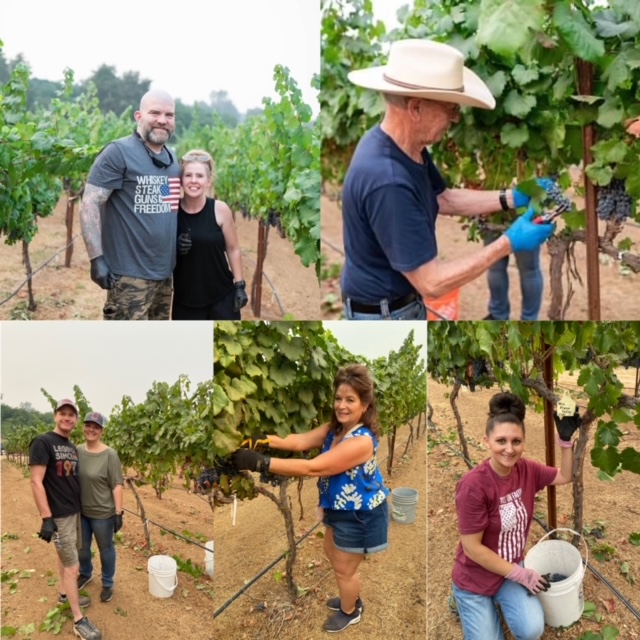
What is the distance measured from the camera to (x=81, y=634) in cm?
280

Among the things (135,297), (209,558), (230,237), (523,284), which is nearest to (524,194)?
(523,284)

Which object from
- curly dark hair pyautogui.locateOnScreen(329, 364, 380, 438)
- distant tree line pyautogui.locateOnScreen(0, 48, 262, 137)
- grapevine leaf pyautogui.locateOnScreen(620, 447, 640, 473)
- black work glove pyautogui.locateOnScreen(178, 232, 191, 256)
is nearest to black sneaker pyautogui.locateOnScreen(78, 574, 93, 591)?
curly dark hair pyautogui.locateOnScreen(329, 364, 380, 438)

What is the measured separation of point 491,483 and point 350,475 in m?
0.51

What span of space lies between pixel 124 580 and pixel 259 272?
86.3 inches

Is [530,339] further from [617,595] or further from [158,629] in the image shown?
[158,629]

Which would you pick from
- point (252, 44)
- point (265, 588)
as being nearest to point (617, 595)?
point (265, 588)

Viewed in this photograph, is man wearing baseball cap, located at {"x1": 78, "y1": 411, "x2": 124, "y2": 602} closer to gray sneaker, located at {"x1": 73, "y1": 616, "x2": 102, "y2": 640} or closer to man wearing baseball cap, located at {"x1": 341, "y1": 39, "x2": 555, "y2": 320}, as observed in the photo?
gray sneaker, located at {"x1": 73, "y1": 616, "x2": 102, "y2": 640}

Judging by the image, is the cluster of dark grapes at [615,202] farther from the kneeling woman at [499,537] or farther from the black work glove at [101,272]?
the black work glove at [101,272]

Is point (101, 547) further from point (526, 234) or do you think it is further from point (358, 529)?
point (526, 234)

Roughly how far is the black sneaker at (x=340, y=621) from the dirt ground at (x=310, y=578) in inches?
1.0

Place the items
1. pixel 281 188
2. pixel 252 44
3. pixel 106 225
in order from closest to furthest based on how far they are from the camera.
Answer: pixel 106 225 < pixel 252 44 < pixel 281 188

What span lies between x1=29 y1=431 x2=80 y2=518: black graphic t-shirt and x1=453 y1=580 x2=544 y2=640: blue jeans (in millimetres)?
1500

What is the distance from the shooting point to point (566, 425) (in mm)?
2816

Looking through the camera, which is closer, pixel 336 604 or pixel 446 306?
pixel 336 604
